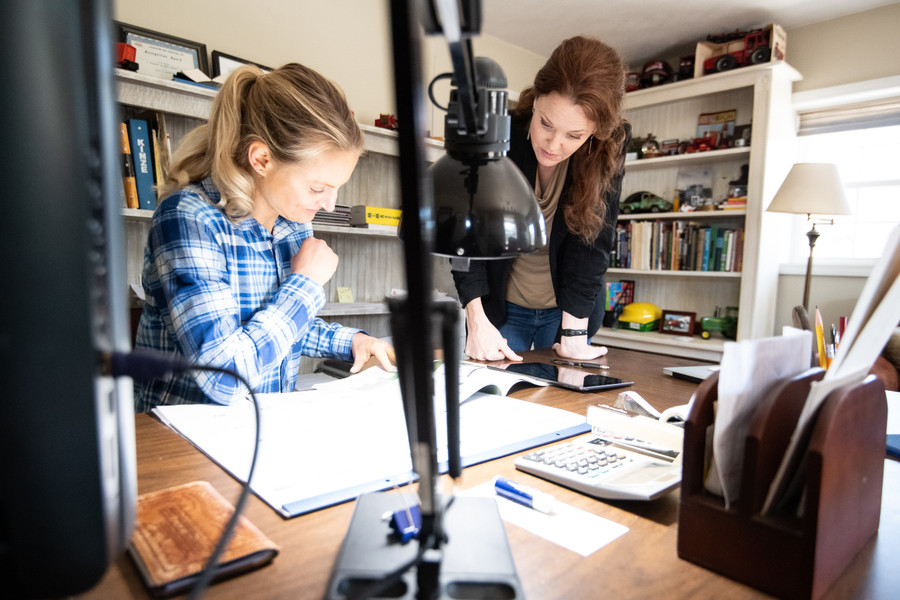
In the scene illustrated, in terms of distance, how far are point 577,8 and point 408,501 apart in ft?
11.2

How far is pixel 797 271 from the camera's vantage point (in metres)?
3.40

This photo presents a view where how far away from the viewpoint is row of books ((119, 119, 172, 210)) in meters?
2.04

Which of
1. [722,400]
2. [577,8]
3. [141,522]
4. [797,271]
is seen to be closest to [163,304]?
[141,522]

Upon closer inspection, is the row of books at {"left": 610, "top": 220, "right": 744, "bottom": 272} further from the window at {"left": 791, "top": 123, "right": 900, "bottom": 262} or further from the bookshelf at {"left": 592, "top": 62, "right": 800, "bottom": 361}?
the window at {"left": 791, "top": 123, "right": 900, "bottom": 262}

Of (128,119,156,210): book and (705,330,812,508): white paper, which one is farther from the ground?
(128,119,156,210): book

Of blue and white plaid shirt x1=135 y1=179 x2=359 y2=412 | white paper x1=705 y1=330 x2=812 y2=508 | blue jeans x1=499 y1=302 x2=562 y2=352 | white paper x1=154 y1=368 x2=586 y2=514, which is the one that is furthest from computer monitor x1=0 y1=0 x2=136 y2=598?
blue jeans x1=499 y1=302 x2=562 y2=352

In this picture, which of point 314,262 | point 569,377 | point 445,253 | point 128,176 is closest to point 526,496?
point 445,253

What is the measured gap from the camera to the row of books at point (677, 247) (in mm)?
3445

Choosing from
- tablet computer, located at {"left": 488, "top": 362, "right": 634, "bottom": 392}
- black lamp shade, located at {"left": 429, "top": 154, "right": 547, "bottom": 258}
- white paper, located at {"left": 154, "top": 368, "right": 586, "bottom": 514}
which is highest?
black lamp shade, located at {"left": 429, "top": 154, "right": 547, "bottom": 258}

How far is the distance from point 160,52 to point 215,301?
1878mm

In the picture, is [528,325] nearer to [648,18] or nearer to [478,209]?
[478,209]

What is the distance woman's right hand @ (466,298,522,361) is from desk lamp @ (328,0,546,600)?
77cm

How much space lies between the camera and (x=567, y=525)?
0.52 m

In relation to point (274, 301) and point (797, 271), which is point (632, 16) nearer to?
point (797, 271)
